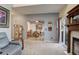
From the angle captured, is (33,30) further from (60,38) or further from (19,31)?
(60,38)

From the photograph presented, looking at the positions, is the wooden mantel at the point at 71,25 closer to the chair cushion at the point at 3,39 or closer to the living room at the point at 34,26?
the living room at the point at 34,26

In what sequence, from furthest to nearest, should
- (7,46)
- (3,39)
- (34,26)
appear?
1. (34,26)
2. (7,46)
3. (3,39)

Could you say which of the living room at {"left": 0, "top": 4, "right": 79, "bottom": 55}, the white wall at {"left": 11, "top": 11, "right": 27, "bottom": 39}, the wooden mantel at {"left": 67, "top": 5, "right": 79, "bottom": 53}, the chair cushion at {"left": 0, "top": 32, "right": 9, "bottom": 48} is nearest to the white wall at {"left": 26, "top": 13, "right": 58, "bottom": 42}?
the living room at {"left": 0, "top": 4, "right": 79, "bottom": 55}

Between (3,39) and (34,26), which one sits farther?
(34,26)

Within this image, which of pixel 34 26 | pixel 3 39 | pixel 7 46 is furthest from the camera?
pixel 34 26

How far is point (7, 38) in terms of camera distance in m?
2.24

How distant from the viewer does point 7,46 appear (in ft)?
7.38

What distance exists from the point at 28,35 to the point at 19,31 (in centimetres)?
21

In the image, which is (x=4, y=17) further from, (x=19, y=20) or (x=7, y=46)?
(x=7, y=46)

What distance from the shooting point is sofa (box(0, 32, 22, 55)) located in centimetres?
202

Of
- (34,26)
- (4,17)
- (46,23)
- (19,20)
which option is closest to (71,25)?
(46,23)

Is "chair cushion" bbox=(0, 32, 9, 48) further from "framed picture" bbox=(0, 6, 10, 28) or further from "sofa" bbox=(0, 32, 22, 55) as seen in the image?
"framed picture" bbox=(0, 6, 10, 28)

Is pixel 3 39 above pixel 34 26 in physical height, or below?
below

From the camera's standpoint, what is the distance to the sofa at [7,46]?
2.02 meters
